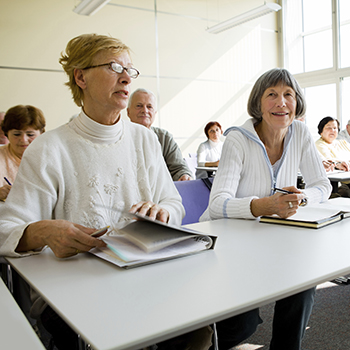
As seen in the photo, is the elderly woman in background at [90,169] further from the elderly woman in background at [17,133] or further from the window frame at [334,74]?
the window frame at [334,74]

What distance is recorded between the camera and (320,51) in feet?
26.4

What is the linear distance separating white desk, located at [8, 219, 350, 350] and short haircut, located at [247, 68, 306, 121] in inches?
36.9

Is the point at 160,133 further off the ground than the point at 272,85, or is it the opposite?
the point at 272,85

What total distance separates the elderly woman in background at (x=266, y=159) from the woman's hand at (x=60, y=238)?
72cm

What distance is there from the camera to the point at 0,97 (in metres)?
5.67

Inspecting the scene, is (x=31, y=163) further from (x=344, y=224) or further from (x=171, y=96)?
(x=171, y=96)

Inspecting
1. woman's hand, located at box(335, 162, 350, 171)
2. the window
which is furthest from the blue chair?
the window

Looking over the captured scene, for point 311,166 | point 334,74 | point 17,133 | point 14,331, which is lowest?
point 14,331

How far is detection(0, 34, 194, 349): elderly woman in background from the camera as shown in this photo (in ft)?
3.86

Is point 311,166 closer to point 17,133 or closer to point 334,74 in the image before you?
point 17,133

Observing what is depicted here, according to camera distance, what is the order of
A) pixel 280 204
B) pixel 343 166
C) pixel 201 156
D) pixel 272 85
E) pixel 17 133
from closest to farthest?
pixel 280 204 → pixel 272 85 → pixel 17 133 → pixel 343 166 → pixel 201 156

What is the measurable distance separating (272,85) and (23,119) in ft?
5.18

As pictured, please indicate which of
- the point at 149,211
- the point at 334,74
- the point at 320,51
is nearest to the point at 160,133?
the point at 149,211

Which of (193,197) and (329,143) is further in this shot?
(329,143)
